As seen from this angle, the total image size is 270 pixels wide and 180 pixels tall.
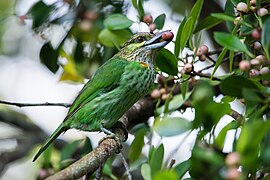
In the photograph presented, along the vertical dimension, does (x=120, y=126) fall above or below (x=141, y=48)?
below

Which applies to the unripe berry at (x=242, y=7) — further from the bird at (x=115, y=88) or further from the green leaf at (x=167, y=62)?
the bird at (x=115, y=88)

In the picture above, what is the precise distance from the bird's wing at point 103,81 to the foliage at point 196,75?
102mm

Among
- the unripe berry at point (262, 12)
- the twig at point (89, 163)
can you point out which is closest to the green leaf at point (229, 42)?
the unripe berry at point (262, 12)

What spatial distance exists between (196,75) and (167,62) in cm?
10

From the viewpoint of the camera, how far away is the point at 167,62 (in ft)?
6.72

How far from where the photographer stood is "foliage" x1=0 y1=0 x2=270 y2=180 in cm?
120

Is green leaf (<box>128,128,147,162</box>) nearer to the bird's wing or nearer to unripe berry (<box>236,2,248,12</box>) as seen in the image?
the bird's wing

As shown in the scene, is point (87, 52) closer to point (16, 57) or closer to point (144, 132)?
point (144, 132)

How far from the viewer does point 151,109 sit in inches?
111

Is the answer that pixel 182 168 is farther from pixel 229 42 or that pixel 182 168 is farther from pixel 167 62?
pixel 167 62

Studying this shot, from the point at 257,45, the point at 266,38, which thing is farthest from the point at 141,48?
the point at 266,38

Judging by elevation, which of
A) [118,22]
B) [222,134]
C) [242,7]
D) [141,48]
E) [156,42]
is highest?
[242,7]

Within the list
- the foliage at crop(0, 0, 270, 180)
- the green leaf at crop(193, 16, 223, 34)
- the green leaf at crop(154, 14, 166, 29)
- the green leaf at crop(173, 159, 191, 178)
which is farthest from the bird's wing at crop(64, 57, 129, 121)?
the green leaf at crop(173, 159, 191, 178)

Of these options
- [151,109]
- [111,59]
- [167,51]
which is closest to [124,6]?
[111,59]
